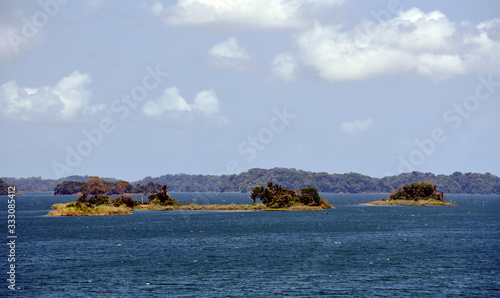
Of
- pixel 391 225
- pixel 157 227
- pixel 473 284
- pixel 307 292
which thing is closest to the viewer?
pixel 307 292

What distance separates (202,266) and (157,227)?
201ft

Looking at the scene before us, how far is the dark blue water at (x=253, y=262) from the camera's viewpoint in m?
58.6

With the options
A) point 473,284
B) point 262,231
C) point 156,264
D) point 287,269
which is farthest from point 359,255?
point 262,231

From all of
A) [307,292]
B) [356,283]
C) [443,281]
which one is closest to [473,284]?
[443,281]

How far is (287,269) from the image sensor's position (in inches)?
2771

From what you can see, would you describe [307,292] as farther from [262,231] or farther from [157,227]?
[157,227]

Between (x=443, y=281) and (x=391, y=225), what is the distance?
79945 millimetres

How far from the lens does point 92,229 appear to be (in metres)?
126

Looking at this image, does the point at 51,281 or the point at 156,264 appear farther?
the point at 156,264

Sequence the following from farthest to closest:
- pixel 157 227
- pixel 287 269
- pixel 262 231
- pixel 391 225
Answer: pixel 391 225 < pixel 157 227 < pixel 262 231 < pixel 287 269

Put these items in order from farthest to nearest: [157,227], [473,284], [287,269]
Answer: [157,227]
[287,269]
[473,284]

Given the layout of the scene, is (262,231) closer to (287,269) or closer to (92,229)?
(92,229)

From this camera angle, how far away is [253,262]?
76562 mm

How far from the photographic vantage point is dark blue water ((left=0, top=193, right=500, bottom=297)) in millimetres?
58625
